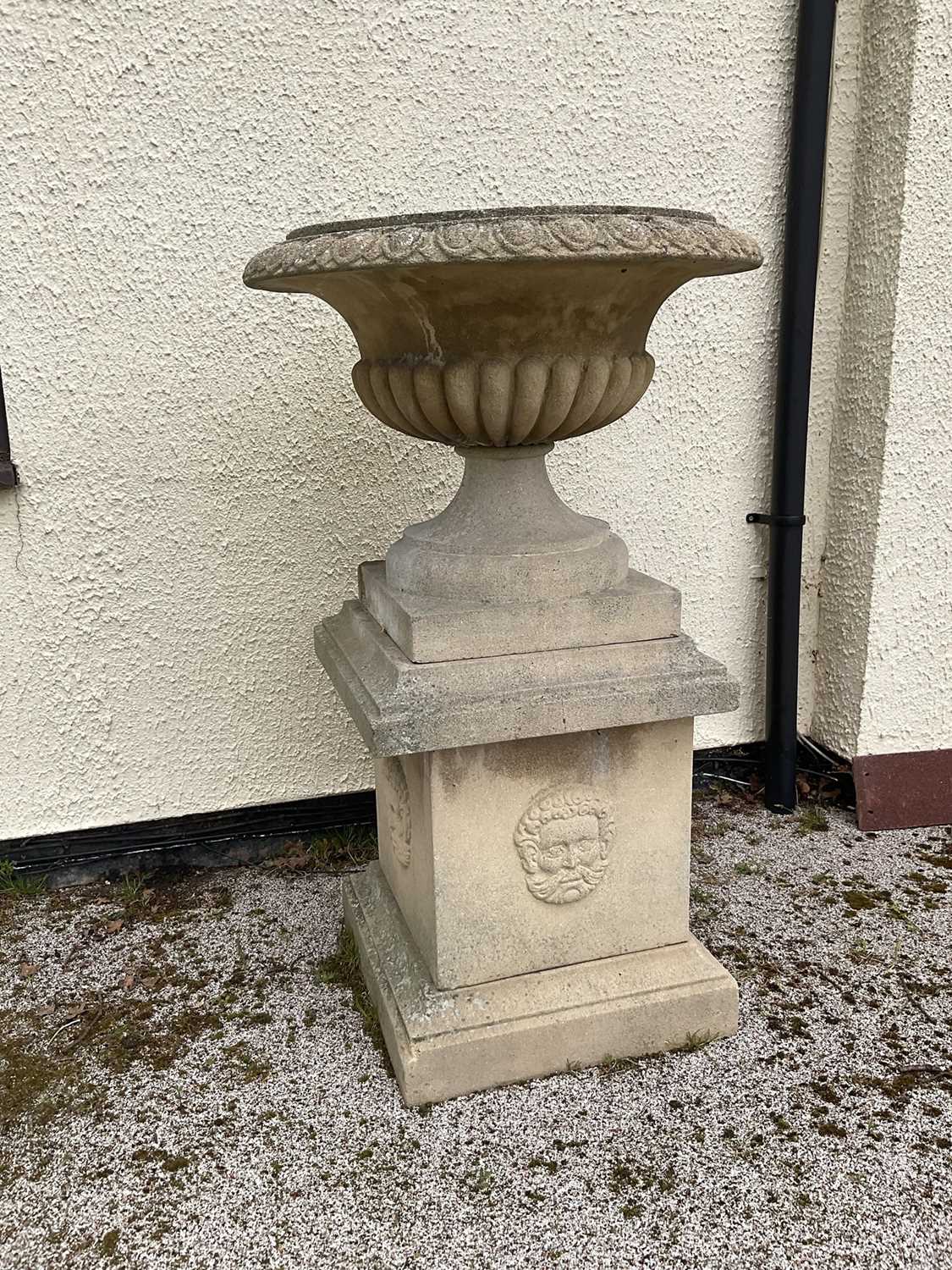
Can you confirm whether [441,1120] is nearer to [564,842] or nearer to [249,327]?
[564,842]

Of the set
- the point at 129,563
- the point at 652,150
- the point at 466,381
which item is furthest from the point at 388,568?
the point at 652,150

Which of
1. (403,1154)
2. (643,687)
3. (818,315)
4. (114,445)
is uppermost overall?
(818,315)

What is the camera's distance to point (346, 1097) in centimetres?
200

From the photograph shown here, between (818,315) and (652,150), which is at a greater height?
(652,150)

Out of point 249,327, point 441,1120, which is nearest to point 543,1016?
point 441,1120

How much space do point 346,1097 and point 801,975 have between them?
3.82 ft

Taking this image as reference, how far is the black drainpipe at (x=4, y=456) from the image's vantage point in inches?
99.5

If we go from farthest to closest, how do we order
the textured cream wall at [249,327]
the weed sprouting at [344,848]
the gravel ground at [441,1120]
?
the weed sprouting at [344,848]
the textured cream wall at [249,327]
the gravel ground at [441,1120]

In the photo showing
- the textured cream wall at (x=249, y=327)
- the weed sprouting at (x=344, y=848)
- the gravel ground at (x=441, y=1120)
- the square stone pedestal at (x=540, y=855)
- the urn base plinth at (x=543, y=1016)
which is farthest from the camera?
the weed sprouting at (x=344, y=848)

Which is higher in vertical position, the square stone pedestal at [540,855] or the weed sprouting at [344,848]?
the square stone pedestal at [540,855]

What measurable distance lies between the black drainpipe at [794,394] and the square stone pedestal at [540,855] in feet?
3.83

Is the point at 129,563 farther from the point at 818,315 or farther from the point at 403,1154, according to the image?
the point at 818,315

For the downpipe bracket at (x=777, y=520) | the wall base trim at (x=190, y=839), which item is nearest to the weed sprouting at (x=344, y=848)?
the wall base trim at (x=190, y=839)

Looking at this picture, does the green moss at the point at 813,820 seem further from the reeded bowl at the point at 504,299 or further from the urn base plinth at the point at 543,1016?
the reeded bowl at the point at 504,299
